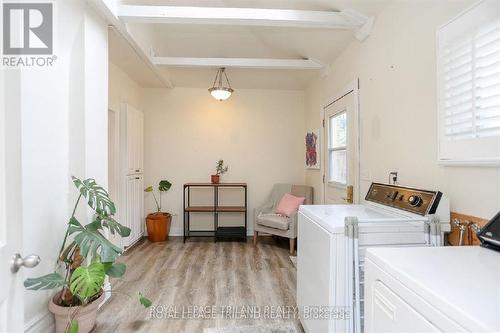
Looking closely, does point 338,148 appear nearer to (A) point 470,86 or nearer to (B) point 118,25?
(A) point 470,86

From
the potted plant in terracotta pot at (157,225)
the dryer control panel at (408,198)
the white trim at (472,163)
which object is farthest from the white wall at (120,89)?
the white trim at (472,163)

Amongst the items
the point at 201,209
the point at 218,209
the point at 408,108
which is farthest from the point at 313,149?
the point at 408,108

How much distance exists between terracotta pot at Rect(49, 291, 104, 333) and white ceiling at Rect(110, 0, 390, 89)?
2.37 m

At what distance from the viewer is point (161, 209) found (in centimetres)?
439

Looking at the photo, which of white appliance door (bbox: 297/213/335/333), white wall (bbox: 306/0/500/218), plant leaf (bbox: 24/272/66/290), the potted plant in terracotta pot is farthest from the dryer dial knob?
the potted plant in terracotta pot

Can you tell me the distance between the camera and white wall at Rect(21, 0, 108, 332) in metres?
1.59

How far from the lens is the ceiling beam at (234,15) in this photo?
7.11ft

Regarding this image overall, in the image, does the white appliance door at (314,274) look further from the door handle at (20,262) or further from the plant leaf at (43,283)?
the plant leaf at (43,283)

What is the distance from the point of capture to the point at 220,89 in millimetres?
3404

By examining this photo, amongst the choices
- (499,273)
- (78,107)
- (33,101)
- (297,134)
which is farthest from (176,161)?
(499,273)

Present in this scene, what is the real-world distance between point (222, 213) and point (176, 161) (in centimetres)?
118

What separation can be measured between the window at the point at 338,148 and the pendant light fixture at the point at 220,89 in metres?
1.40

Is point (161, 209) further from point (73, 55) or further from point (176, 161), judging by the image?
point (73, 55)

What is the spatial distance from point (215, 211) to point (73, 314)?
2488mm
